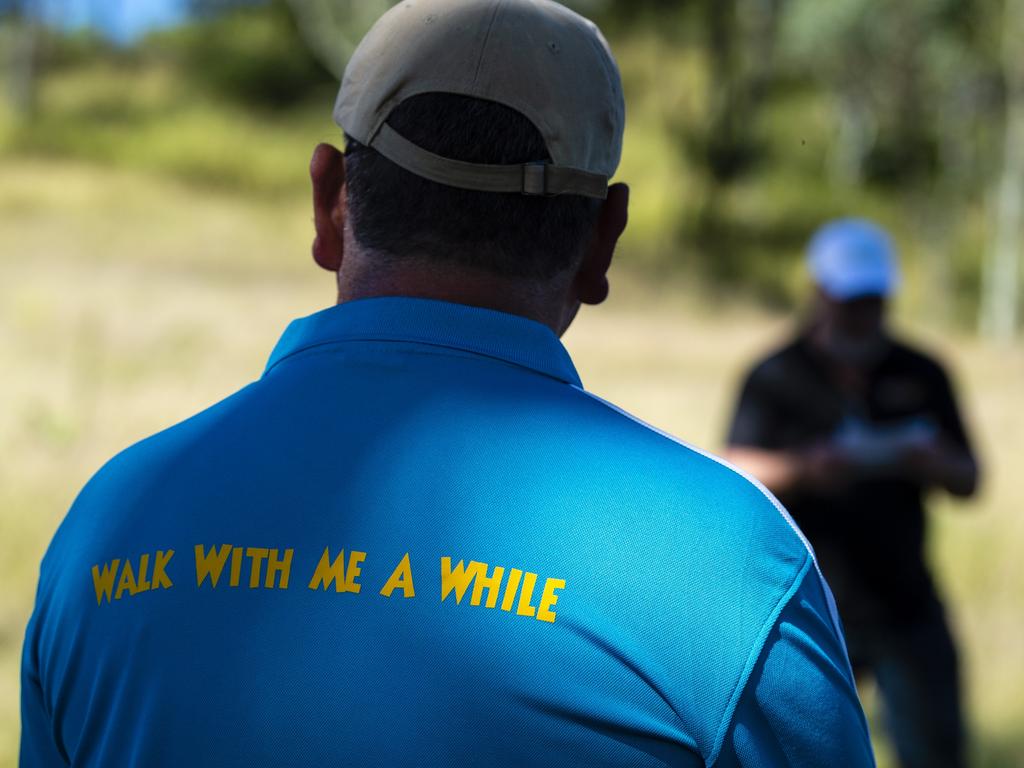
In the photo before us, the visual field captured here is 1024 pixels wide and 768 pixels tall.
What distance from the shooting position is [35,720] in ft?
4.47

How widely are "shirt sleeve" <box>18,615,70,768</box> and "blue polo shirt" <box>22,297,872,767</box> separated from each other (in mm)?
88

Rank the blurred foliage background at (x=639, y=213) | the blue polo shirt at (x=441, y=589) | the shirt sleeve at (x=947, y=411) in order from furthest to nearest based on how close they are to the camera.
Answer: the blurred foliage background at (x=639, y=213) < the shirt sleeve at (x=947, y=411) < the blue polo shirt at (x=441, y=589)

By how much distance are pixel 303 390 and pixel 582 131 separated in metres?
0.39

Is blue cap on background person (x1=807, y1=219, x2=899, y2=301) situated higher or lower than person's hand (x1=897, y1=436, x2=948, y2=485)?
higher

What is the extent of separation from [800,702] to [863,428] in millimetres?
2976

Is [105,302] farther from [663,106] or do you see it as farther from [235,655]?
[663,106]

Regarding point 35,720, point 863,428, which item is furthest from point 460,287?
point 863,428

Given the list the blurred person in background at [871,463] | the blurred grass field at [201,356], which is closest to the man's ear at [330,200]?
the blurred person in background at [871,463]

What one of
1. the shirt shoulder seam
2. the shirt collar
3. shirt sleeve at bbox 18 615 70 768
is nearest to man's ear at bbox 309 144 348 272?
the shirt collar

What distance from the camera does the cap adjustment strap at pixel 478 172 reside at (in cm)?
128

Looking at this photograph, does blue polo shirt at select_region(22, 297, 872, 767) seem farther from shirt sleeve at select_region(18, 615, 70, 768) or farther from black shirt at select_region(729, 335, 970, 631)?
black shirt at select_region(729, 335, 970, 631)

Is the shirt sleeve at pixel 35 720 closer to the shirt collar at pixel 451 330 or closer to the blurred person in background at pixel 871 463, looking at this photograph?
the shirt collar at pixel 451 330

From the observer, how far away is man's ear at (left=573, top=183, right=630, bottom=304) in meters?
1.44

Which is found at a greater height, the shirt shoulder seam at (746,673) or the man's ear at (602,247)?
the man's ear at (602,247)
